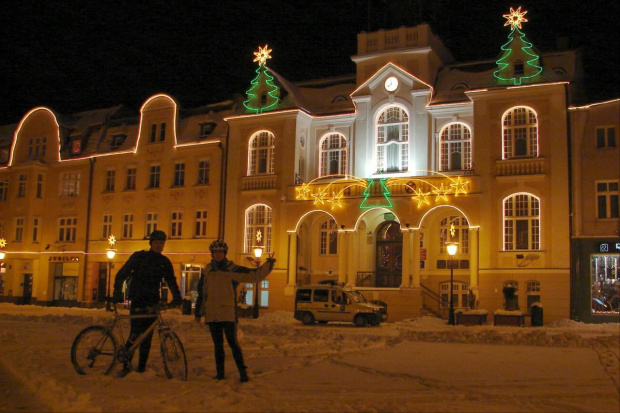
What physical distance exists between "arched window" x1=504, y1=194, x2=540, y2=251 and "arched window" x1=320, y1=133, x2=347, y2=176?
9.49 m

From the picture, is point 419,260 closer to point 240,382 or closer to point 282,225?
point 282,225

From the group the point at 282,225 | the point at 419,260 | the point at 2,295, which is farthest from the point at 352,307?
the point at 2,295

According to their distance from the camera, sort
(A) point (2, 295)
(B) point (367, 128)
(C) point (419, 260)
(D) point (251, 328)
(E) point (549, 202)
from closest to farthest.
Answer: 1. (D) point (251, 328)
2. (E) point (549, 202)
3. (C) point (419, 260)
4. (B) point (367, 128)
5. (A) point (2, 295)

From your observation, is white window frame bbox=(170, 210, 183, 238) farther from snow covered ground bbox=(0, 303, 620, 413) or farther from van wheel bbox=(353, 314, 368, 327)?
snow covered ground bbox=(0, 303, 620, 413)

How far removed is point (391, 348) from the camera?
17.2 m

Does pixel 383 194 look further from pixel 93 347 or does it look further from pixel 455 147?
pixel 93 347

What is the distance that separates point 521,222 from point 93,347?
25.2 meters

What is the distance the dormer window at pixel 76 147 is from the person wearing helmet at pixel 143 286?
3892cm

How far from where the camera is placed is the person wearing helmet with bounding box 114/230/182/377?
435 inches

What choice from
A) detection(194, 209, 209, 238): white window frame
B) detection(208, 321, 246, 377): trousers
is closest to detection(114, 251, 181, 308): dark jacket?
detection(208, 321, 246, 377): trousers

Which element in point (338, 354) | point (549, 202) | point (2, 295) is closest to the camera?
point (338, 354)

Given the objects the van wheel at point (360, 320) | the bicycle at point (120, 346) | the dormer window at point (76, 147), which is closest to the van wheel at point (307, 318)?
the van wheel at point (360, 320)

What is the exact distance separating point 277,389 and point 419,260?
24913mm

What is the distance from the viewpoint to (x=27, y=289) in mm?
47469
